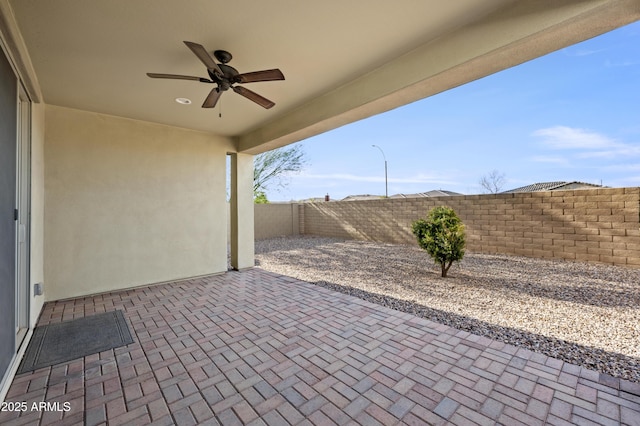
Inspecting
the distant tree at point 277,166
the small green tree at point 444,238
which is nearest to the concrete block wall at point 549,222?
the small green tree at point 444,238

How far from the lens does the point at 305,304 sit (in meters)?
3.41

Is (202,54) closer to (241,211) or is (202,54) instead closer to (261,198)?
(241,211)

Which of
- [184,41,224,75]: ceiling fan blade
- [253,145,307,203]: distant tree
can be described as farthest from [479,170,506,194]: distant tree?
[184,41,224,75]: ceiling fan blade

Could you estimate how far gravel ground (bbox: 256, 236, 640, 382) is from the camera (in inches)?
93.9

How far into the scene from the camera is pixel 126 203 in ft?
13.4

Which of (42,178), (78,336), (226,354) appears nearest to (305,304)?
(226,354)

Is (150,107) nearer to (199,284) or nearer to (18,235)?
(18,235)

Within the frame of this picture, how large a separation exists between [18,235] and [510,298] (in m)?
5.46

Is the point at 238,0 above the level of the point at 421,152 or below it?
below

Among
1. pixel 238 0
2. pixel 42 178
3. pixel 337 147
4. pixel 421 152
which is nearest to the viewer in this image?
pixel 238 0

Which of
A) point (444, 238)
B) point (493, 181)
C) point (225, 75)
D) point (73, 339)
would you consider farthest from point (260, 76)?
point (493, 181)

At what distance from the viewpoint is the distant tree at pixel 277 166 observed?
11891 mm

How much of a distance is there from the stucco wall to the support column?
31cm

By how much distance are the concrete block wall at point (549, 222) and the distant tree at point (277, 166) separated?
200 inches
